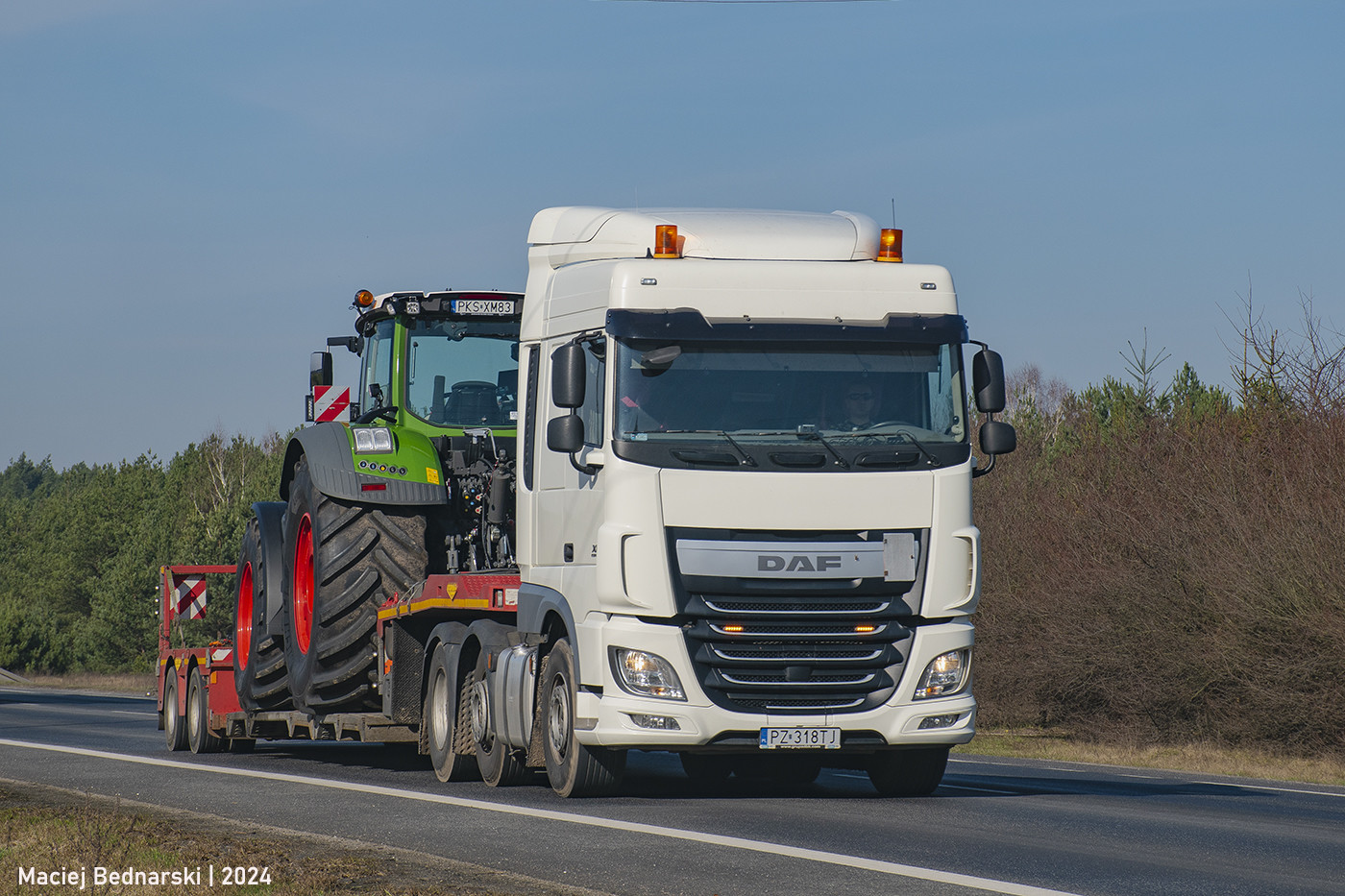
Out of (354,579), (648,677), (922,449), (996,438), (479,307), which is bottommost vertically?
(648,677)

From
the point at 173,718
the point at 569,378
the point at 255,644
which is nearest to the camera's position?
the point at 569,378

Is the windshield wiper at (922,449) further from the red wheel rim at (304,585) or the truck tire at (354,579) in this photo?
the red wheel rim at (304,585)

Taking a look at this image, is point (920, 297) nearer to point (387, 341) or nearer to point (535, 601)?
point (535, 601)

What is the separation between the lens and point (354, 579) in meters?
14.0

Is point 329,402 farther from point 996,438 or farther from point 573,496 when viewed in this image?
point 996,438

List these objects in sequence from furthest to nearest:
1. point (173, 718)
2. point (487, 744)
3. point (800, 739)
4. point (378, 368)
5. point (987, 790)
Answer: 1. point (173, 718)
2. point (378, 368)
3. point (987, 790)
4. point (487, 744)
5. point (800, 739)

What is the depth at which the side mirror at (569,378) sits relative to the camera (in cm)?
1077

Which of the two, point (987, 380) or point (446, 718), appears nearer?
point (987, 380)

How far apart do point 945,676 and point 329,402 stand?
6883 millimetres

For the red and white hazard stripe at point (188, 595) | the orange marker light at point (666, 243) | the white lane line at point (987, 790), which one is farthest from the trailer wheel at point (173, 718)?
the orange marker light at point (666, 243)

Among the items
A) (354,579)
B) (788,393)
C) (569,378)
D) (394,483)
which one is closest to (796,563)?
(788,393)

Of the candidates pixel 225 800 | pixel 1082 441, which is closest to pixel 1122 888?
pixel 225 800

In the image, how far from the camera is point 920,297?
1127 cm

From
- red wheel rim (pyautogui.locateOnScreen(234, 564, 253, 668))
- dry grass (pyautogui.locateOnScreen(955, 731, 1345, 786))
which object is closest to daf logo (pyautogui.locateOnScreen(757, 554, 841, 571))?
red wheel rim (pyautogui.locateOnScreen(234, 564, 253, 668))
